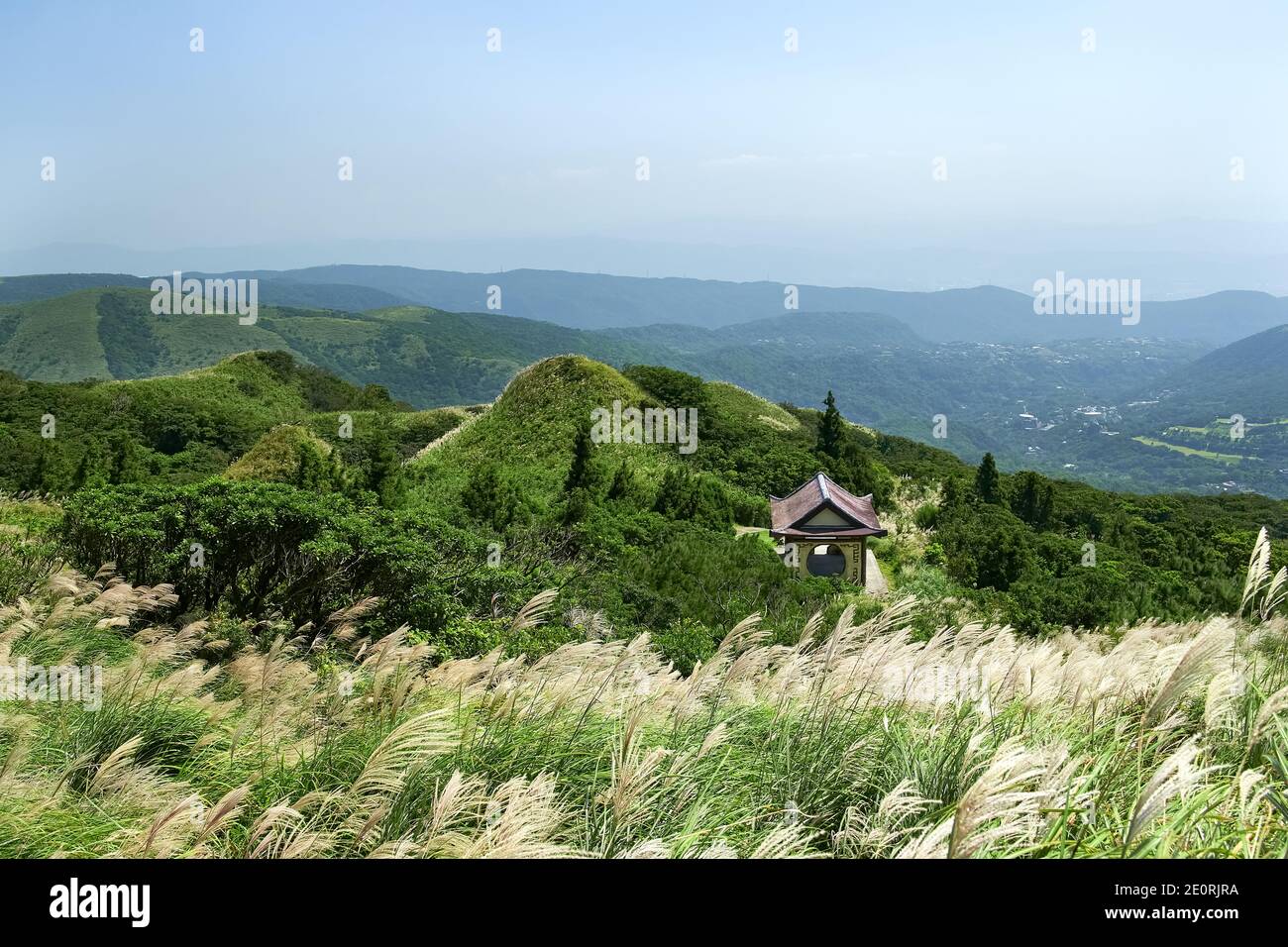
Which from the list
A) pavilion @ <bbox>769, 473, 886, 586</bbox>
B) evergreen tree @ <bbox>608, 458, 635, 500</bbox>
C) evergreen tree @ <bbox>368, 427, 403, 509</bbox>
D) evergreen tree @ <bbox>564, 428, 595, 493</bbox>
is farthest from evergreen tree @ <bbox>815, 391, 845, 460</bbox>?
evergreen tree @ <bbox>368, 427, 403, 509</bbox>

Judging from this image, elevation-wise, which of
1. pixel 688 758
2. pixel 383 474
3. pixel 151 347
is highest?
pixel 151 347

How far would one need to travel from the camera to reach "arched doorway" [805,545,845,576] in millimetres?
20906

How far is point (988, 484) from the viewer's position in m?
29.7

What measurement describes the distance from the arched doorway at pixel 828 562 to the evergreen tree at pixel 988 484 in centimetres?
1078

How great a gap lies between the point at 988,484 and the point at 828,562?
11750mm

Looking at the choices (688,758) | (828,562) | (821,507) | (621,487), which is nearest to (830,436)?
(621,487)

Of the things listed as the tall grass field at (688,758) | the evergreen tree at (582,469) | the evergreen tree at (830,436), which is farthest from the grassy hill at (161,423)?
the tall grass field at (688,758)

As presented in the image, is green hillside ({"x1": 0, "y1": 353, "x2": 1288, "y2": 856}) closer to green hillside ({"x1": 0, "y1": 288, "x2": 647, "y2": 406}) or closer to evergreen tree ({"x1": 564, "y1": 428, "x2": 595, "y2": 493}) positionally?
evergreen tree ({"x1": 564, "y1": 428, "x2": 595, "y2": 493})

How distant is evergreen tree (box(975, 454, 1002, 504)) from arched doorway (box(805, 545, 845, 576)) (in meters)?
10.8

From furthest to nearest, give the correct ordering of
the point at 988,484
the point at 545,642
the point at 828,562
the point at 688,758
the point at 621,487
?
the point at 988,484 < the point at 621,487 < the point at 828,562 < the point at 545,642 < the point at 688,758

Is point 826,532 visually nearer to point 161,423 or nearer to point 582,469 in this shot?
point 582,469

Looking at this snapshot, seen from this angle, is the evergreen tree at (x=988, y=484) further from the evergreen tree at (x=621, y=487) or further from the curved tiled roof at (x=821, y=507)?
the evergreen tree at (x=621, y=487)
